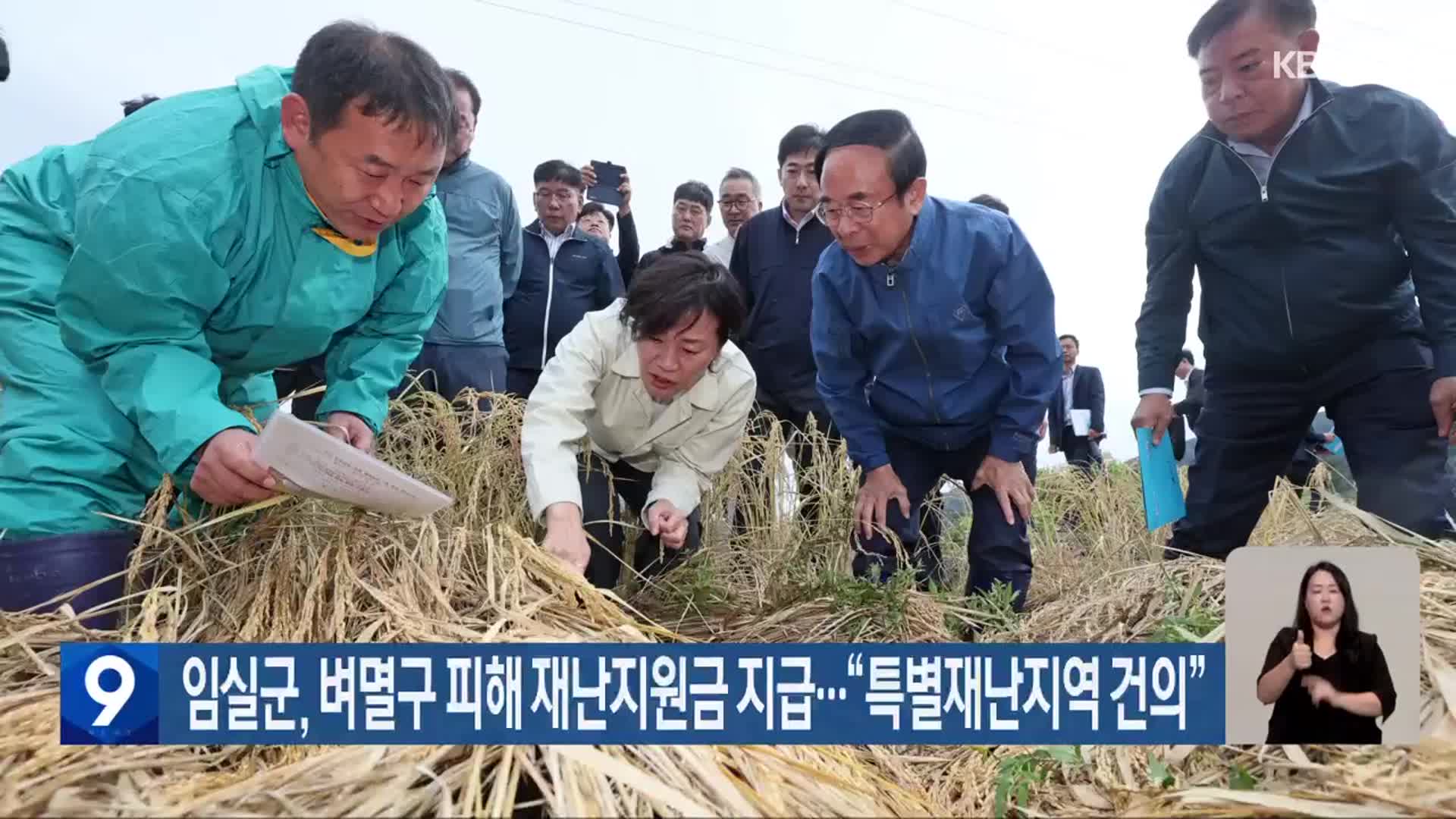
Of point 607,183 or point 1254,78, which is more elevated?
point 607,183

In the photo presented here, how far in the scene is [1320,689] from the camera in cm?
111

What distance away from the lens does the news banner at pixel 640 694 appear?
106 cm

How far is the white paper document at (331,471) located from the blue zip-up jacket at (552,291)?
234 cm

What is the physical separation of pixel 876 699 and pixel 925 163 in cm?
147

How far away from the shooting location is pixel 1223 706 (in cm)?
116

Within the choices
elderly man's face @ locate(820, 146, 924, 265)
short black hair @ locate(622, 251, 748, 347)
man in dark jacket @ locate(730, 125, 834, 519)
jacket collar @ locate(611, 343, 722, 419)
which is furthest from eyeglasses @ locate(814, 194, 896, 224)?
man in dark jacket @ locate(730, 125, 834, 519)

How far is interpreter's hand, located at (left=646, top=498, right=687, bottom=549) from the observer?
81.3 inches

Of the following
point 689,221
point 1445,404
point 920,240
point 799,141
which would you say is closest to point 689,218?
point 689,221

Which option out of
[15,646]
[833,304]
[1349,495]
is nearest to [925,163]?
[833,304]

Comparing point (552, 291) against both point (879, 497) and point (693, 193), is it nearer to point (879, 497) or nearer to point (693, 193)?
point (693, 193)

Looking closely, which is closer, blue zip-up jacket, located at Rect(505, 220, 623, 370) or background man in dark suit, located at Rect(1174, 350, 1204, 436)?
blue zip-up jacket, located at Rect(505, 220, 623, 370)

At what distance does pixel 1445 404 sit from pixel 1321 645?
44.3 inches

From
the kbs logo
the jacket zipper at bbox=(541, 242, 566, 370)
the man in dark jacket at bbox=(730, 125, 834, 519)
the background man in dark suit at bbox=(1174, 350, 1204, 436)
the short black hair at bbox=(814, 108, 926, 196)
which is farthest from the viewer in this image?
the background man in dark suit at bbox=(1174, 350, 1204, 436)

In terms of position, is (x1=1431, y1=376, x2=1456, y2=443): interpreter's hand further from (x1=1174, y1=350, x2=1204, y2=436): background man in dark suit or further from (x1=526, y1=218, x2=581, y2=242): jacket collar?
(x1=526, y1=218, x2=581, y2=242): jacket collar
